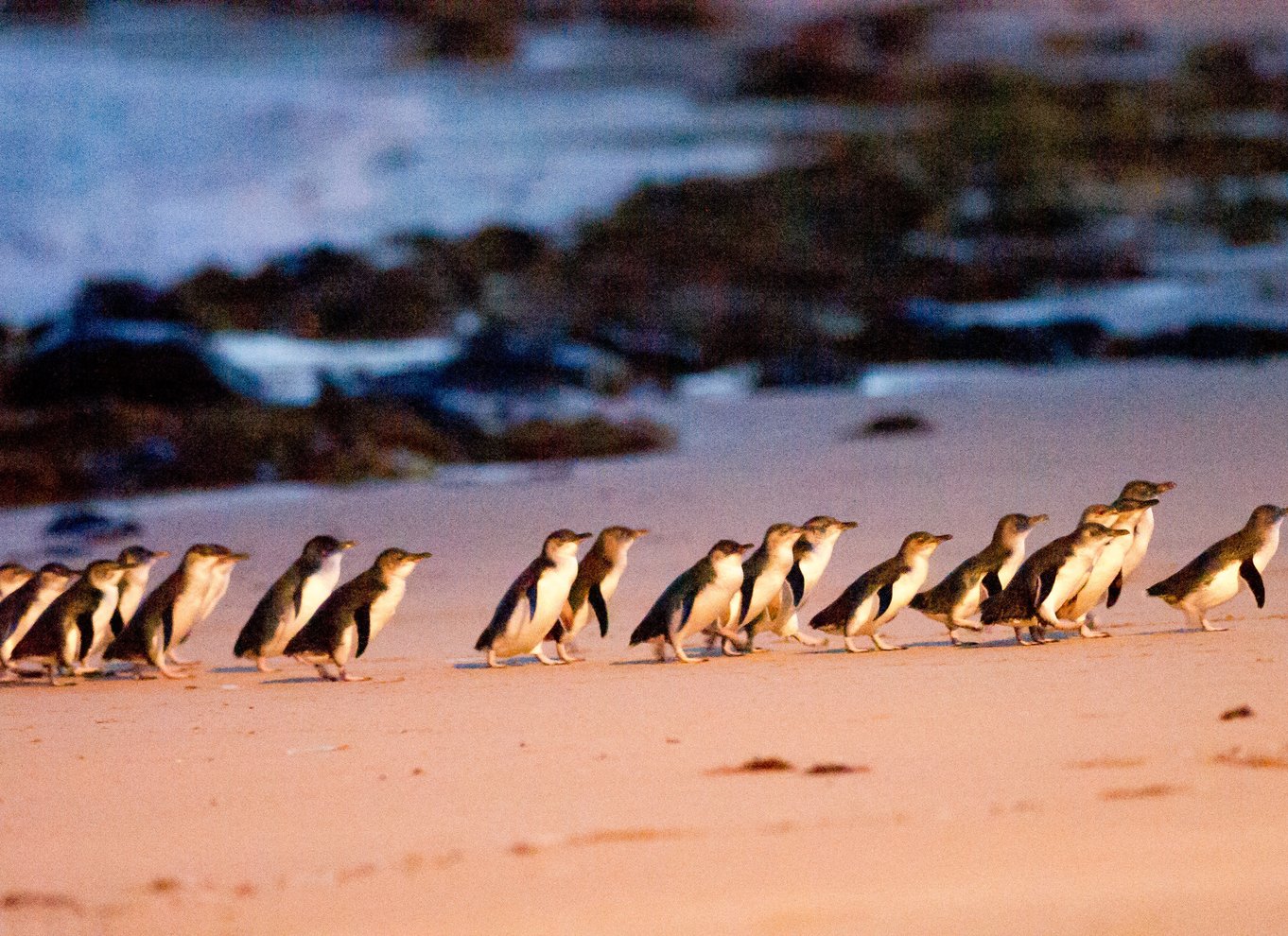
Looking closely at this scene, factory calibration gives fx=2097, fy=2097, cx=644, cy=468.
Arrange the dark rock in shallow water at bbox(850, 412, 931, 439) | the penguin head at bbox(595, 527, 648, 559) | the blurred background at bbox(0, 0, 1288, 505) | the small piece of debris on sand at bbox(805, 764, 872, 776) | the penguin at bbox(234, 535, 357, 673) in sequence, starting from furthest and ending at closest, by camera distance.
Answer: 1. the blurred background at bbox(0, 0, 1288, 505)
2. the dark rock in shallow water at bbox(850, 412, 931, 439)
3. the penguin head at bbox(595, 527, 648, 559)
4. the penguin at bbox(234, 535, 357, 673)
5. the small piece of debris on sand at bbox(805, 764, 872, 776)

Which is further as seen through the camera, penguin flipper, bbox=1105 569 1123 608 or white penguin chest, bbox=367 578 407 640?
penguin flipper, bbox=1105 569 1123 608

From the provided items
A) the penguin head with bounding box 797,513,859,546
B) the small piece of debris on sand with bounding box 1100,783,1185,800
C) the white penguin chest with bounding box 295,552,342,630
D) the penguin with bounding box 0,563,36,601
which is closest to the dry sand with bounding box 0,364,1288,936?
the small piece of debris on sand with bounding box 1100,783,1185,800

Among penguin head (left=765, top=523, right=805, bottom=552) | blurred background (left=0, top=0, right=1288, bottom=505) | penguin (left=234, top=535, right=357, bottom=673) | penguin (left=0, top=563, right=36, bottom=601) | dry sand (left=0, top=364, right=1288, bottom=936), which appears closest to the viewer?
dry sand (left=0, top=364, right=1288, bottom=936)

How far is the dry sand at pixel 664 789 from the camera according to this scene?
3998mm

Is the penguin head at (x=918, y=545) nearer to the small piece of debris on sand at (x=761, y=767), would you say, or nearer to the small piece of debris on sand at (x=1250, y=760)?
the small piece of debris on sand at (x=761, y=767)

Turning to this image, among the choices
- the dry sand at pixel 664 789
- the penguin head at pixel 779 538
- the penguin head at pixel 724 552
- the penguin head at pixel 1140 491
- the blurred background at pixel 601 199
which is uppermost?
the blurred background at pixel 601 199

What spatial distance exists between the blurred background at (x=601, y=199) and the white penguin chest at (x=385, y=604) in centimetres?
866

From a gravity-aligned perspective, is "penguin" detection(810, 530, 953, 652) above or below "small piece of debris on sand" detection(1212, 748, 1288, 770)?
above

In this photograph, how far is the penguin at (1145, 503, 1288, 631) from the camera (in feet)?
22.6

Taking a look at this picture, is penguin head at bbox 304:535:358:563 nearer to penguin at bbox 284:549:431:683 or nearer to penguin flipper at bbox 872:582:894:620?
penguin at bbox 284:549:431:683

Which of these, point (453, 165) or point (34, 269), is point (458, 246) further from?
point (34, 269)

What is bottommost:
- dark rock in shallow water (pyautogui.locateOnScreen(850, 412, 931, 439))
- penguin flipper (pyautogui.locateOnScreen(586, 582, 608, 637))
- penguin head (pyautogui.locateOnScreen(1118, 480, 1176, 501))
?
penguin flipper (pyautogui.locateOnScreen(586, 582, 608, 637))

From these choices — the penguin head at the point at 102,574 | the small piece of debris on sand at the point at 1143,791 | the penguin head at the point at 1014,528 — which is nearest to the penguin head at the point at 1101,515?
the penguin head at the point at 1014,528

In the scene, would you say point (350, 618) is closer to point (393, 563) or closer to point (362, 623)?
point (362, 623)
